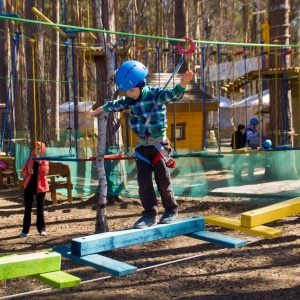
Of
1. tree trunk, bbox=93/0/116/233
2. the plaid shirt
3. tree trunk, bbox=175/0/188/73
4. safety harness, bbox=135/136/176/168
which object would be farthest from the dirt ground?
tree trunk, bbox=175/0/188/73

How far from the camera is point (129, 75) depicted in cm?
435

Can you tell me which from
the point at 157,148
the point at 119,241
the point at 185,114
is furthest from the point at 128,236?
the point at 185,114

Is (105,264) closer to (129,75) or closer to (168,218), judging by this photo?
(168,218)

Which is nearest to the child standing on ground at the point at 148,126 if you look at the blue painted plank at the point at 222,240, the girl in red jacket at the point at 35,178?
the blue painted plank at the point at 222,240

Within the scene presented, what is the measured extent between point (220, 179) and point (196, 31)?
966 inches

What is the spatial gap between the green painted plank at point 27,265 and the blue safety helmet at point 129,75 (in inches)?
57.4

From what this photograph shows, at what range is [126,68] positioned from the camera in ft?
14.3

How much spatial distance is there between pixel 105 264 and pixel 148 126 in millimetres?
1298

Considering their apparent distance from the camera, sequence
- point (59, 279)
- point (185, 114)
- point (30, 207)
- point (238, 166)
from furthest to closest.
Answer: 1. point (185, 114)
2. point (238, 166)
3. point (30, 207)
4. point (59, 279)

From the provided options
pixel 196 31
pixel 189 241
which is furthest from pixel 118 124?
pixel 196 31

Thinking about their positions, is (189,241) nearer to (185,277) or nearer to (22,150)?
(185,277)

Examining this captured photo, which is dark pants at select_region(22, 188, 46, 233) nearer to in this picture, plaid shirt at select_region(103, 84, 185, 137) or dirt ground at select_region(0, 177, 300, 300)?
dirt ground at select_region(0, 177, 300, 300)

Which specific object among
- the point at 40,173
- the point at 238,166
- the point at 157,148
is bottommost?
the point at 238,166

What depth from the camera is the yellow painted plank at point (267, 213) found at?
15.4ft
